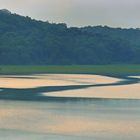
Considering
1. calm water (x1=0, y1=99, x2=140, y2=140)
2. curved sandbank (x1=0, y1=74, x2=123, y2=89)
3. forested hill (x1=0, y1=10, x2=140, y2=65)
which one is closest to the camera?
calm water (x1=0, y1=99, x2=140, y2=140)

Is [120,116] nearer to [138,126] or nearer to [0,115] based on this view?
[138,126]

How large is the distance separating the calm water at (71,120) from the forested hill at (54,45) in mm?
65871

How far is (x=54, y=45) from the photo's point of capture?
96.5 m

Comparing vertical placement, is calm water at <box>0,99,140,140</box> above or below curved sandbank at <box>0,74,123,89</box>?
below

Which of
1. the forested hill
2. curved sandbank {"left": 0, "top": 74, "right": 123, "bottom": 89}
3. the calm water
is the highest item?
the forested hill

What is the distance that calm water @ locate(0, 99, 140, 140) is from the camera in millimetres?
17141

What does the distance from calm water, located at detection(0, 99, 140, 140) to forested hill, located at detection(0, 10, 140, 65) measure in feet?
216

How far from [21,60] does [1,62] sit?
14.9 feet

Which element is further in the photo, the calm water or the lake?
the lake

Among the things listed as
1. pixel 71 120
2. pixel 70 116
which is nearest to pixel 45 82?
pixel 70 116

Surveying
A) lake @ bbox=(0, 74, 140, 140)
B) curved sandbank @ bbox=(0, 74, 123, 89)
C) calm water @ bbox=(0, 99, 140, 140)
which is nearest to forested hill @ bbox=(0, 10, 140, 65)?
curved sandbank @ bbox=(0, 74, 123, 89)

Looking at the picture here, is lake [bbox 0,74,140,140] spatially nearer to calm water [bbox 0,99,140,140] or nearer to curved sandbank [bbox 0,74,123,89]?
calm water [bbox 0,99,140,140]

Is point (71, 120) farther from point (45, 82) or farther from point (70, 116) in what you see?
point (45, 82)

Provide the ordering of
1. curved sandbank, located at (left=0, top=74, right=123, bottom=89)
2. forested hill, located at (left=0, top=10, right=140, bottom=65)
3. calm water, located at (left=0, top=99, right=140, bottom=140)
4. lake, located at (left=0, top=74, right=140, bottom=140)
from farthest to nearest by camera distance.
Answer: forested hill, located at (left=0, top=10, right=140, bottom=65) → curved sandbank, located at (left=0, top=74, right=123, bottom=89) → lake, located at (left=0, top=74, right=140, bottom=140) → calm water, located at (left=0, top=99, right=140, bottom=140)
